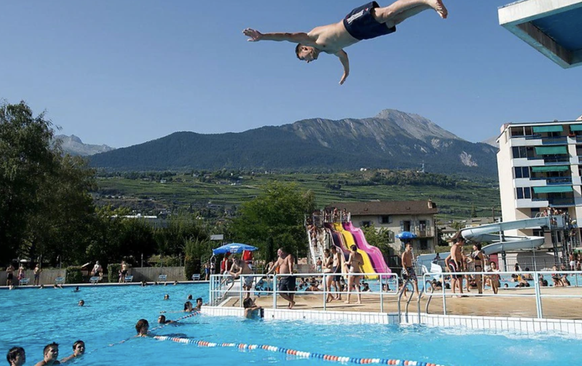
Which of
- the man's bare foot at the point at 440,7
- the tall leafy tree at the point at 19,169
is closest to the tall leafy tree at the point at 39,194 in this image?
the tall leafy tree at the point at 19,169

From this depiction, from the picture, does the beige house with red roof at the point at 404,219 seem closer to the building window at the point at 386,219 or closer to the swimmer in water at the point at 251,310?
the building window at the point at 386,219

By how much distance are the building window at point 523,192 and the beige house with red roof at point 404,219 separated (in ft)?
57.4

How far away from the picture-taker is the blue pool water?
31.4ft

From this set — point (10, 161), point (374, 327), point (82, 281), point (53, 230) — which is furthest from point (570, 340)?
point (53, 230)

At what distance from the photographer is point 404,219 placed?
254 ft

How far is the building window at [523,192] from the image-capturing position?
58.7 m

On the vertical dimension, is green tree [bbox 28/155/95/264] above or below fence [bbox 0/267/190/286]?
above

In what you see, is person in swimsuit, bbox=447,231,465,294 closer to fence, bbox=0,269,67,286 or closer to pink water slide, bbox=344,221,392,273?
pink water slide, bbox=344,221,392,273

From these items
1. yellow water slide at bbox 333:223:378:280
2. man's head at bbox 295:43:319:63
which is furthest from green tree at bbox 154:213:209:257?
man's head at bbox 295:43:319:63

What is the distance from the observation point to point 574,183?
59.0 metres

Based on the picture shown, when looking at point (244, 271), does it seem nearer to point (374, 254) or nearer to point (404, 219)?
point (374, 254)

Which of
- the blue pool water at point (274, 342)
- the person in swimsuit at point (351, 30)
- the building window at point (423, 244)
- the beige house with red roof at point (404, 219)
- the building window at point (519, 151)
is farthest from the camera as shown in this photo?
the building window at point (423, 244)

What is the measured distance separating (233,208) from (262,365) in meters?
172

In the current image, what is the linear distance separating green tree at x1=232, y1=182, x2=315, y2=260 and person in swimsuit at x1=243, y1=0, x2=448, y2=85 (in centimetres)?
4144
